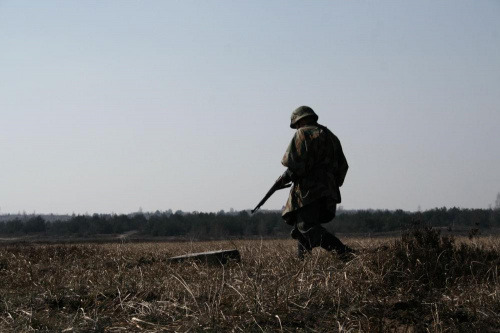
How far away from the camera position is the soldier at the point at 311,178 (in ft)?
25.5

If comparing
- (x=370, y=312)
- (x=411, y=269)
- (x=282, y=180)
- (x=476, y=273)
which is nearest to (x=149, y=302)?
(x=370, y=312)

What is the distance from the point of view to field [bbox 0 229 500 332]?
407 centimetres

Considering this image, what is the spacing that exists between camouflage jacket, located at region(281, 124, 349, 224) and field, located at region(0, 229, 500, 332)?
1.39 meters

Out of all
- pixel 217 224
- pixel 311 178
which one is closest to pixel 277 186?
pixel 311 178

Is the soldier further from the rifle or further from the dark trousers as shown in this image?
the rifle

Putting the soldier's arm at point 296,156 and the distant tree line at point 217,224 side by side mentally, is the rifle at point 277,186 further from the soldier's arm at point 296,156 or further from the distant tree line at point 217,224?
the distant tree line at point 217,224

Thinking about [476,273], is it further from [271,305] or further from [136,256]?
[136,256]

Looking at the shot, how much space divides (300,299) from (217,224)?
44.8 meters

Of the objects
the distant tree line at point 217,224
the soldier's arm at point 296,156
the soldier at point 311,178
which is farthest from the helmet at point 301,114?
the distant tree line at point 217,224

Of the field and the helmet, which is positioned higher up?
the helmet

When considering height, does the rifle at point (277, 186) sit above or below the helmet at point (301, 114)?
below

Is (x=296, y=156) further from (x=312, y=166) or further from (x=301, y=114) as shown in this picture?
(x=301, y=114)

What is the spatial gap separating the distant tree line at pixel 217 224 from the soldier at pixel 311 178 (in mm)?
30011

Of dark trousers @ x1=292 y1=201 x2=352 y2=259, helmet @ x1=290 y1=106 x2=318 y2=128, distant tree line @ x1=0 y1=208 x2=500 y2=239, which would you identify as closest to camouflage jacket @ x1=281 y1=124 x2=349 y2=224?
dark trousers @ x1=292 y1=201 x2=352 y2=259
